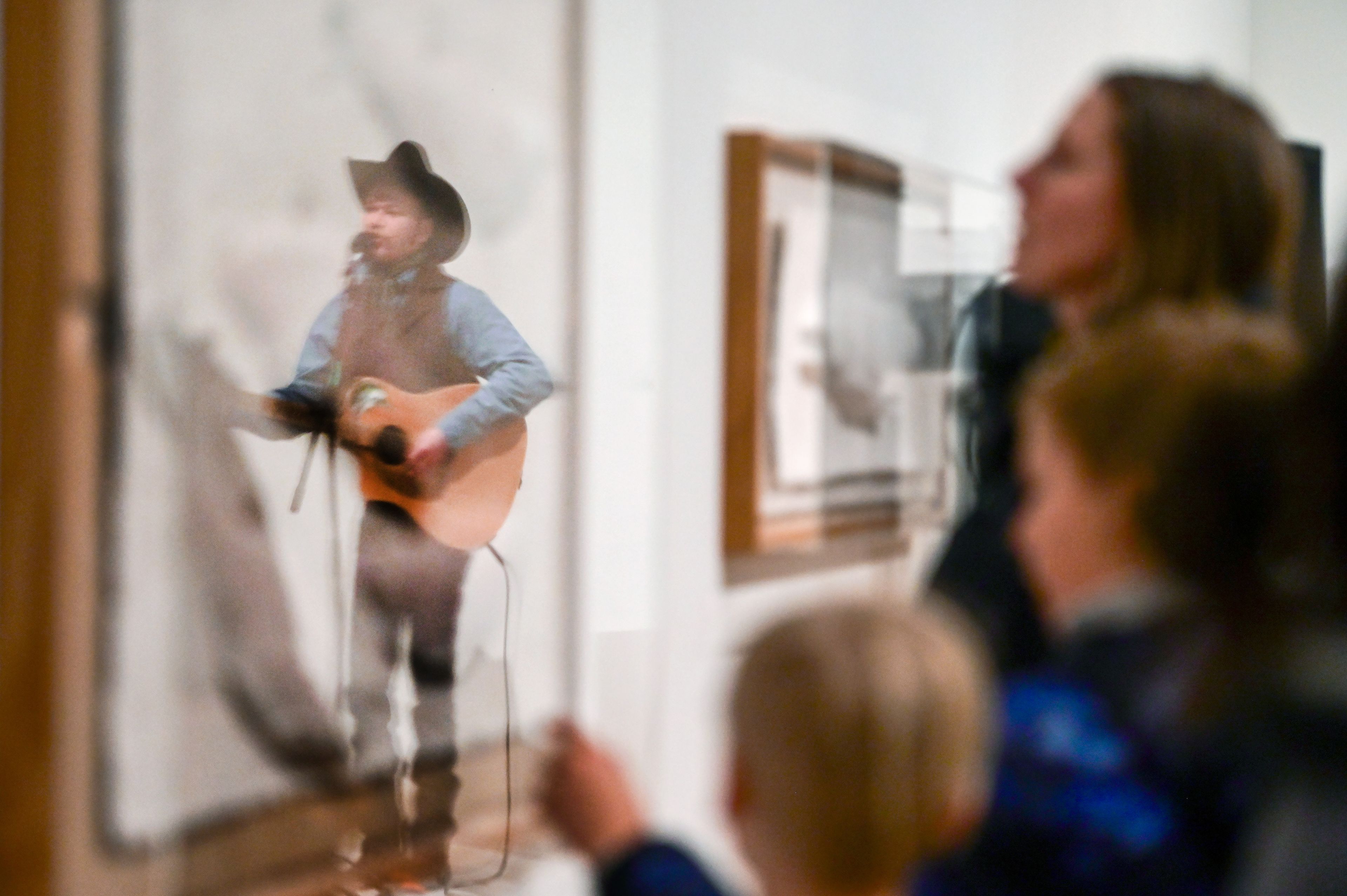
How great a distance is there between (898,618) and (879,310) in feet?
2.38

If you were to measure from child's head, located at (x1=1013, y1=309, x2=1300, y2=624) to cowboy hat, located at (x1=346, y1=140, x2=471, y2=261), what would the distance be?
1.50ft

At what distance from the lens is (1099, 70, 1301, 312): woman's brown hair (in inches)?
39.1

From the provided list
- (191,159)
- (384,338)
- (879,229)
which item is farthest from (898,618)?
(879,229)

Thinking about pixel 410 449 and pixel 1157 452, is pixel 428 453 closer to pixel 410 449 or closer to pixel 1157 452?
pixel 410 449

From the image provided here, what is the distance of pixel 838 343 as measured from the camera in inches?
48.9

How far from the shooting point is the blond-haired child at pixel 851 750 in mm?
605

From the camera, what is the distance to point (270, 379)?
2.17 ft

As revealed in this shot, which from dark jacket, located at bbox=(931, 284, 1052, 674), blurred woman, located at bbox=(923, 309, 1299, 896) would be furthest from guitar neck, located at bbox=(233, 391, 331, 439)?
dark jacket, located at bbox=(931, 284, 1052, 674)

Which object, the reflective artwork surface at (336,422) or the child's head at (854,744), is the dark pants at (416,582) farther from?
the child's head at (854,744)

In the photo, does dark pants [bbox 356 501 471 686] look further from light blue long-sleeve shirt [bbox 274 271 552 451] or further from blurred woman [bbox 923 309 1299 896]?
blurred woman [bbox 923 309 1299 896]

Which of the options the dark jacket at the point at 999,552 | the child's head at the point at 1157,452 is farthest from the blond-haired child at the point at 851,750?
the dark jacket at the point at 999,552

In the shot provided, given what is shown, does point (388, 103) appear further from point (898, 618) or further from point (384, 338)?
point (898, 618)

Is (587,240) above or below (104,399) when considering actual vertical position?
above

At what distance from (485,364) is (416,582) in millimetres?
161
